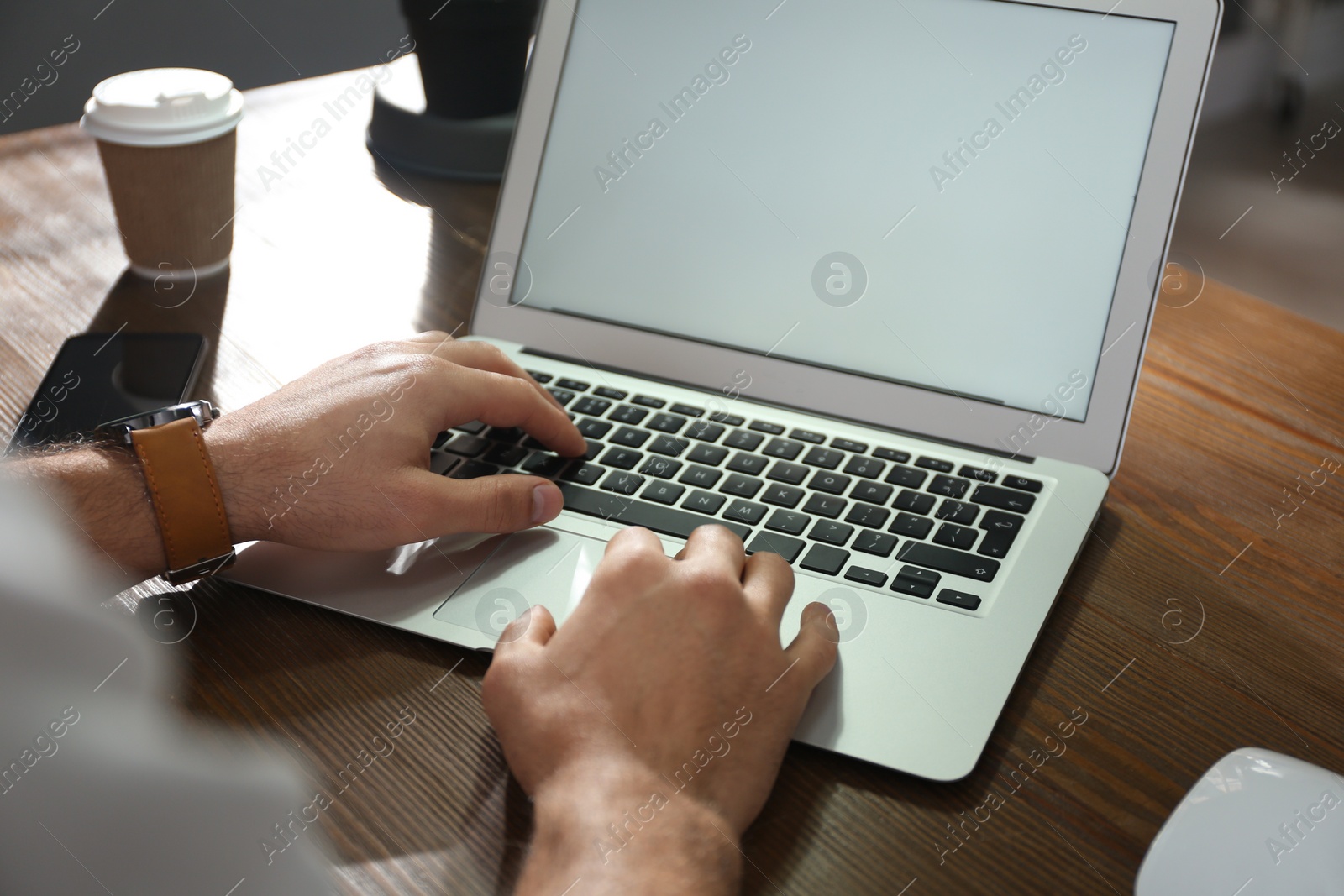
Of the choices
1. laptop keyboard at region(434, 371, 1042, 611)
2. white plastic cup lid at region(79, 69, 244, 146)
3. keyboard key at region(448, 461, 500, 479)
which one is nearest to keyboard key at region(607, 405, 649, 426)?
laptop keyboard at region(434, 371, 1042, 611)

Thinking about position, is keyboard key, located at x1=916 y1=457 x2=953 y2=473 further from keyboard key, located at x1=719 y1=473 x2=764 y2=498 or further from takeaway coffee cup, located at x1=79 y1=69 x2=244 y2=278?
takeaway coffee cup, located at x1=79 y1=69 x2=244 y2=278

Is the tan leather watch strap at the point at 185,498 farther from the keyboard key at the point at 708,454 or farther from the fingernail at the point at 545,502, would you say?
the keyboard key at the point at 708,454

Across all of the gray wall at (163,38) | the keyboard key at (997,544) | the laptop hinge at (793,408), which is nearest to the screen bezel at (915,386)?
the laptop hinge at (793,408)

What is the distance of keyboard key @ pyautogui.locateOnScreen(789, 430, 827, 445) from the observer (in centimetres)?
71

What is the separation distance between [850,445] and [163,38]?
2.06 m

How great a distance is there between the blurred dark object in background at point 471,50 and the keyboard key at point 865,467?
0.70m

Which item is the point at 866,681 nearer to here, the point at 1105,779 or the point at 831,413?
the point at 1105,779

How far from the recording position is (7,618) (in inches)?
19.4

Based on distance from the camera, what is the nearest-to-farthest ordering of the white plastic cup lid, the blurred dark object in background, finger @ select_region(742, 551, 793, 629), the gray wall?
finger @ select_region(742, 551, 793, 629) < the white plastic cup lid < the blurred dark object in background < the gray wall

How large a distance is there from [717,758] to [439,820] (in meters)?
0.14

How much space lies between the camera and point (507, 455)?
71cm

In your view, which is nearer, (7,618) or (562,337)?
(7,618)

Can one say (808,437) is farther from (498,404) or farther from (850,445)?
(498,404)

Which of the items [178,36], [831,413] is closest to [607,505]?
[831,413]
